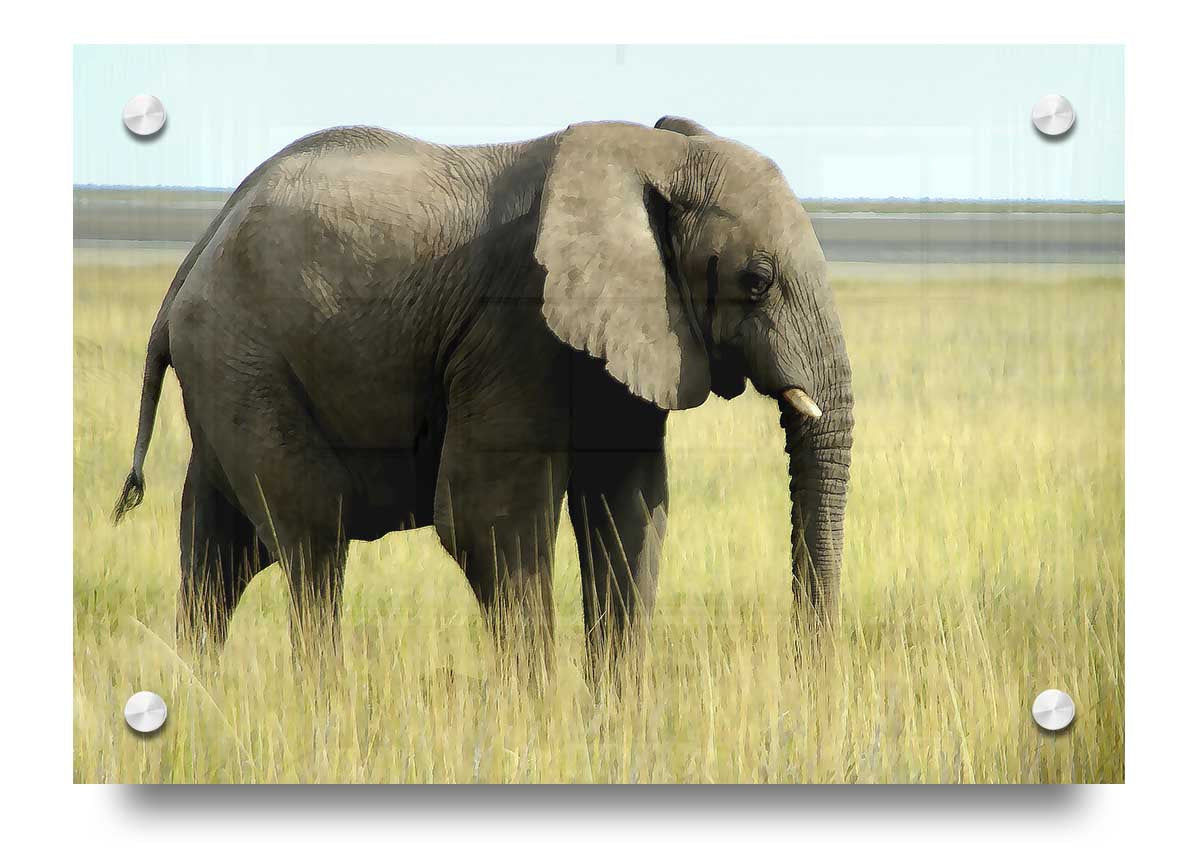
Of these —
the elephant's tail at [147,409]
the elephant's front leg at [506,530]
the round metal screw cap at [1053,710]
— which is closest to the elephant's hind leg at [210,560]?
the elephant's tail at [147,409]

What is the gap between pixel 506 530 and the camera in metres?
5.41

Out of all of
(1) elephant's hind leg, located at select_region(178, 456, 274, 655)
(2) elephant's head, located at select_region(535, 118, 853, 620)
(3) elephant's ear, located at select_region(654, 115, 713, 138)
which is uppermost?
(3) elephant's ear, located at select_region(654, 115, 713, 138)

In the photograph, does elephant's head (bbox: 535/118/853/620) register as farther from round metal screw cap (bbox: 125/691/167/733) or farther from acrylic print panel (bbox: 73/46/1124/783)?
round metal screw cap (bbox: 125/691/167/733)

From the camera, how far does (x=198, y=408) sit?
5598 millimetres

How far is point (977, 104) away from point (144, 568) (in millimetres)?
2563

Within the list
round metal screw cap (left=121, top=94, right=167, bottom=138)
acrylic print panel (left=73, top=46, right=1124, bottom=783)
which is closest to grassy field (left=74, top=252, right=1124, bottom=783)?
acrylic print panel (left=73, top=46, right=1124, bottom=783)

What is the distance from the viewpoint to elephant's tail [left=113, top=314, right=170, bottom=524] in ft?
17.9

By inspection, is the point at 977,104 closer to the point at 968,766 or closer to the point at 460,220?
the point at 460,220

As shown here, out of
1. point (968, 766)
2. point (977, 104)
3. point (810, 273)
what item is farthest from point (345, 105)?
point (968, 766)

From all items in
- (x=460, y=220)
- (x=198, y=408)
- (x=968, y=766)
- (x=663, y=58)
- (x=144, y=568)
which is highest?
(x=663, y=58)

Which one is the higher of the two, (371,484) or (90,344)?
(90,344)

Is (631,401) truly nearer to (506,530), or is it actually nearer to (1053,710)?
(506,530)

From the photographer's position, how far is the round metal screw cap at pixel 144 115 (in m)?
5.39

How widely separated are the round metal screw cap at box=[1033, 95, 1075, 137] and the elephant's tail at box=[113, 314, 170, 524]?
2405 mm
